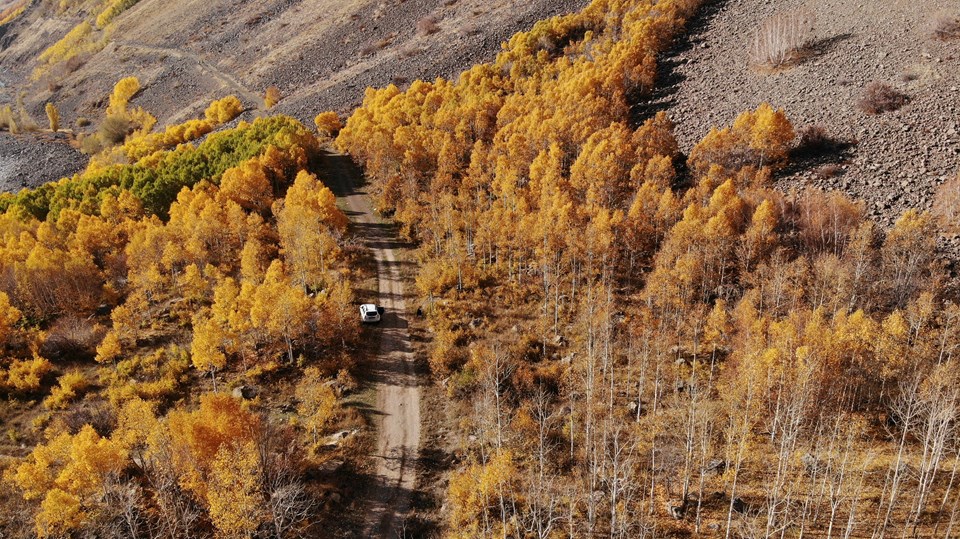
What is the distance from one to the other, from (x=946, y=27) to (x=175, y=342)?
106m

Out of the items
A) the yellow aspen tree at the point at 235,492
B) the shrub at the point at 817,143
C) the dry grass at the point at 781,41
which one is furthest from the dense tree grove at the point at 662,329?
the dry grass at the point at 781,41

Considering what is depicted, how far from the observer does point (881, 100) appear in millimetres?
79625

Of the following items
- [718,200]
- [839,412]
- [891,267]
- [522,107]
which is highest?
[522,107]

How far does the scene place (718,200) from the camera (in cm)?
6612

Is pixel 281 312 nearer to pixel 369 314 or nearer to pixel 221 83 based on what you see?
pixel 369 314

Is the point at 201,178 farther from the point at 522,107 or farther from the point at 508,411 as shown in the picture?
the point at 508,411

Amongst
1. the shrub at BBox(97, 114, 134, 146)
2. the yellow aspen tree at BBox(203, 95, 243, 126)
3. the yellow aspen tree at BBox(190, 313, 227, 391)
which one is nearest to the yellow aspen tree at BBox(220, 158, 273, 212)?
the yellow aspen tree at BBox(190, 313, 227, 391)

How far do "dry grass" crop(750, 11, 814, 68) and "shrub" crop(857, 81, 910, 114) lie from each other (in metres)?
16.7

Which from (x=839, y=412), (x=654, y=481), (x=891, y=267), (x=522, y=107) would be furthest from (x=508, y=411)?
(x=522, y=107)

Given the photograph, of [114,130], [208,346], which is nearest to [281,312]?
[208,346]

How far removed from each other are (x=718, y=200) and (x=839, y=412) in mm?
26132

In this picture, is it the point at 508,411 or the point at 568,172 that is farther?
the point at 568,172

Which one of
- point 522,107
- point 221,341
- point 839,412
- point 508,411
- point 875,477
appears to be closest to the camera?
point 875,477

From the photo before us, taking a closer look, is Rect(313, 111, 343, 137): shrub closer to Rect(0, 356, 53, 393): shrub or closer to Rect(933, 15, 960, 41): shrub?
Rect(0, 356, 53, 393): shrub
